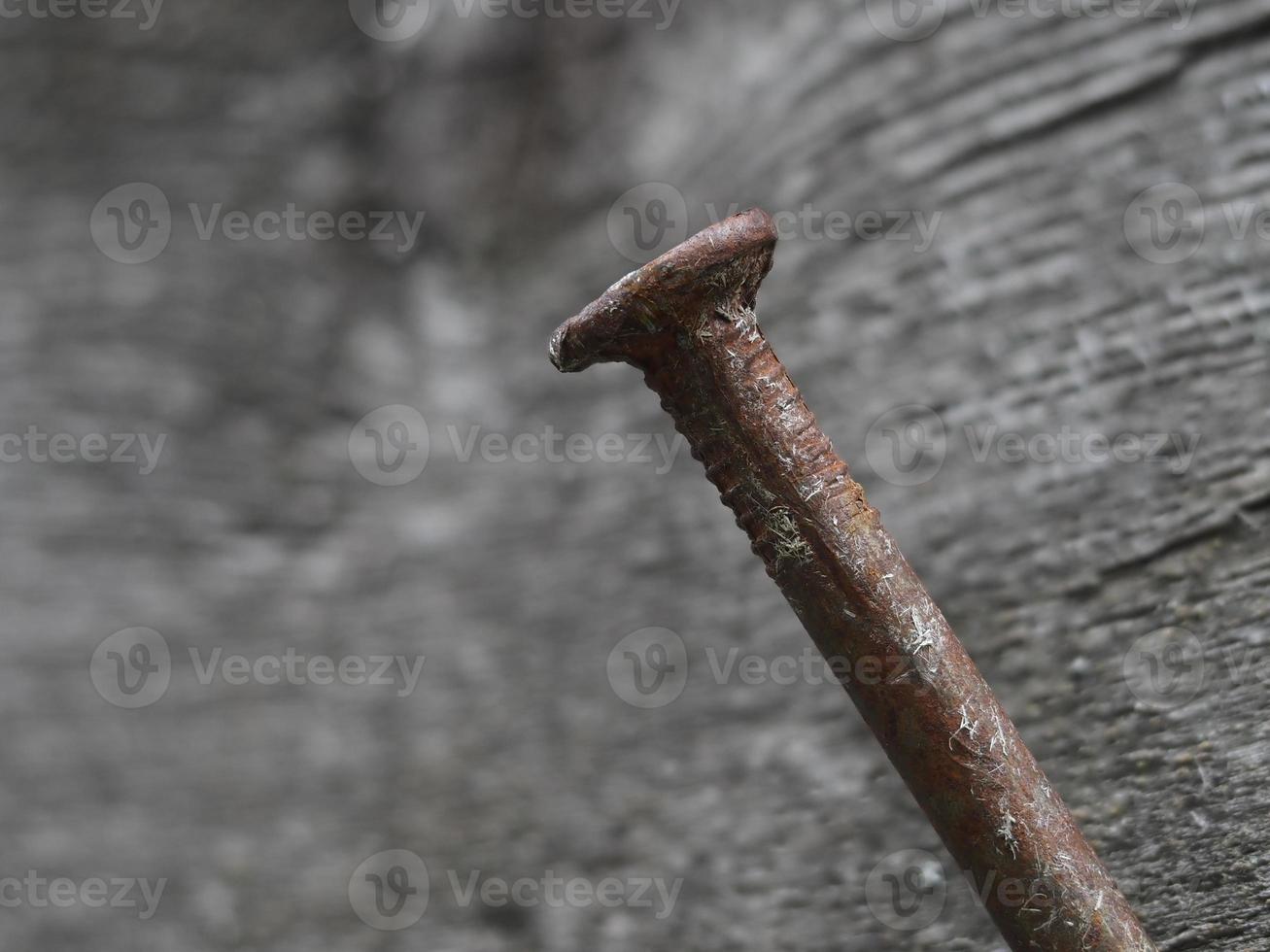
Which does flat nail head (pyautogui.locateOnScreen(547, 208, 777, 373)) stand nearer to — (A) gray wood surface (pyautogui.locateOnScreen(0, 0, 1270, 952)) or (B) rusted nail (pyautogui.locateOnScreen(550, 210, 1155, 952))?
(B) rusted nail (pyautogui.locateOnScreen(550, 210, 1155, 952))

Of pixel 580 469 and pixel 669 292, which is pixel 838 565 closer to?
pixel 669 292

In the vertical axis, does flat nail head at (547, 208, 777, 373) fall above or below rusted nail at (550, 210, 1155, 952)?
above

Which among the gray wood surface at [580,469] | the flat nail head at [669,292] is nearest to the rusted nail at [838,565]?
the flat nail head at [669,292]

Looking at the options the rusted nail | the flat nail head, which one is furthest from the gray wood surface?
the flat nail head

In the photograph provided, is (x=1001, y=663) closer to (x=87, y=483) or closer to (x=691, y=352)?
(x=691, y=352)

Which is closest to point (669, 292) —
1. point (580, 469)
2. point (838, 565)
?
point (838, 565)

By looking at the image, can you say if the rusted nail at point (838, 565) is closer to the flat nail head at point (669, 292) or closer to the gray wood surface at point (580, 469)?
the flat nail head at point (669, 292)

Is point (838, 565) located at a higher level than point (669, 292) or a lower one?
lower

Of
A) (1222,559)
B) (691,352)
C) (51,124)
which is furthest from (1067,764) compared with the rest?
(51,124)
